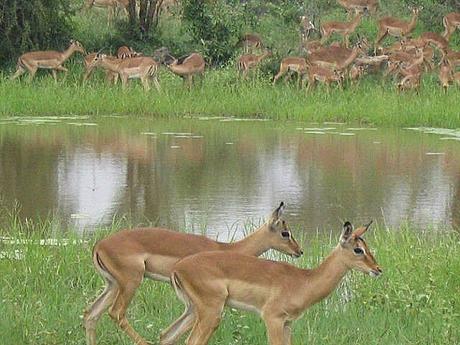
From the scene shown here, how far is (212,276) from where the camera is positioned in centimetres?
498

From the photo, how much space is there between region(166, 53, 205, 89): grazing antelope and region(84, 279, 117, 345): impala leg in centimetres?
1298

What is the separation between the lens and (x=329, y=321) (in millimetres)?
5871

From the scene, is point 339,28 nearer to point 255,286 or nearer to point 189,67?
point 189,67

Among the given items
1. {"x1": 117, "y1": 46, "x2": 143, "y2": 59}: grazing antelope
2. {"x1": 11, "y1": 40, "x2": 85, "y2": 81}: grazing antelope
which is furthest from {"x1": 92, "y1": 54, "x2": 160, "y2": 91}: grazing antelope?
{"x1": 117, "y1": 46, "x2": 143, "y2": 59}: grazing antelope

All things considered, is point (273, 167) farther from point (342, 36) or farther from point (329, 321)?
point (342, 36)

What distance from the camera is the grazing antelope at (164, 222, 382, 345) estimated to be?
4988mm

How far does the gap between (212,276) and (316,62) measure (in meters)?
14.3

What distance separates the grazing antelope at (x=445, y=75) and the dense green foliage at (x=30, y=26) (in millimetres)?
6641

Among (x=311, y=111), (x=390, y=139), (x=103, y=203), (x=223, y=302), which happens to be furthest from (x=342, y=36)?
(x=223, y=302)

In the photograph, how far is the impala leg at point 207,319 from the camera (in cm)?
498

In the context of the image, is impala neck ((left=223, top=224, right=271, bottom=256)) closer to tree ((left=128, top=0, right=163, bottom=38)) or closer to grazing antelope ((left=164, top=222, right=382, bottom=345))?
grazing antelope ((left=164, top=222, right=382, bottom=345))

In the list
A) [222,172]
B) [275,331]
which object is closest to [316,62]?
[222,172]

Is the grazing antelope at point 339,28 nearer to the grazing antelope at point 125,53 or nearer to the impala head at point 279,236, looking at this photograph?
the grazing antelope at point 125,53

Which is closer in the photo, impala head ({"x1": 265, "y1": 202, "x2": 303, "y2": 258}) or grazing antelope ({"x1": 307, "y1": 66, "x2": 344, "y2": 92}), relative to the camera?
impala head ({"x1": 265, "y1": 202, "x2": 303, "y2": 258})
